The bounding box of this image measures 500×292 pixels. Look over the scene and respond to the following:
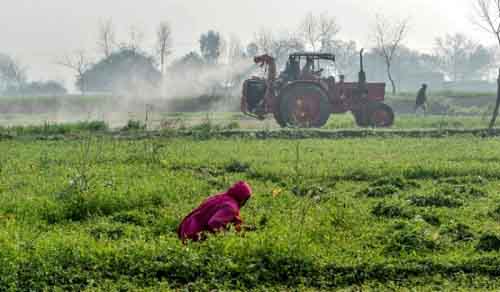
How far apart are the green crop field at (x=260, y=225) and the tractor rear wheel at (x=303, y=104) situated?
8.73 metres

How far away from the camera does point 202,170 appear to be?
1228 cm

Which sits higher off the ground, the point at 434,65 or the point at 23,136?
the point at 434,65

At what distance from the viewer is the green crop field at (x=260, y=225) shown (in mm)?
6086

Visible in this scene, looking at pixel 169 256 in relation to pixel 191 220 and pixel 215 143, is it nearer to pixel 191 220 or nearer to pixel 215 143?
pixel 191 220

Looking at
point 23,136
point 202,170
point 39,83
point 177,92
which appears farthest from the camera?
point 39,83

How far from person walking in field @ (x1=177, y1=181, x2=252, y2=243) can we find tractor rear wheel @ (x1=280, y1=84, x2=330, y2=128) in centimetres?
1478

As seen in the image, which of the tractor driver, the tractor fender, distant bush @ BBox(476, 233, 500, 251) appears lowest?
distant bush @ BBox(476, 233, 500, 251)

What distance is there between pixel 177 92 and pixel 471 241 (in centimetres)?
3770

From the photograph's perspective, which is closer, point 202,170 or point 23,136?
point 202,170

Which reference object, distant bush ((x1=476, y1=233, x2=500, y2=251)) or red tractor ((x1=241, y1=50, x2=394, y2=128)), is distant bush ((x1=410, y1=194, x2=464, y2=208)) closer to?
distant bush ((x1=476, y1=233, x2=500, y2=251))

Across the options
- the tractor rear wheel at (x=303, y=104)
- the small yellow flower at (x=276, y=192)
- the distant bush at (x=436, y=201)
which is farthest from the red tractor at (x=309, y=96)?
the distant bush at (x=436, y=201)

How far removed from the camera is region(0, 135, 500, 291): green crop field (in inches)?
240

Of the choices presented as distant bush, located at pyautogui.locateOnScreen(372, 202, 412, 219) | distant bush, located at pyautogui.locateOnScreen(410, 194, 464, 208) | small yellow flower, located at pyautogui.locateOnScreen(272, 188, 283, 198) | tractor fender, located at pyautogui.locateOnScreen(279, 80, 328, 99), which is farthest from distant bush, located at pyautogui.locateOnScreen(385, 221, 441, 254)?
tractor fender, located at pyautogui.locateOnScreen(279, 80, 328, 99)

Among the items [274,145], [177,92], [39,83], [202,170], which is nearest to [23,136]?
[274,145]
